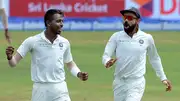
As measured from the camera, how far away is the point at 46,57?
311 inches

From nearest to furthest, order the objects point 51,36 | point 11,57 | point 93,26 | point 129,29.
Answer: point 11,57
point 51,36
point 129,29
point 93,26

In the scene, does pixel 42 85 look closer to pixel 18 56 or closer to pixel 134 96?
pixel 18 56

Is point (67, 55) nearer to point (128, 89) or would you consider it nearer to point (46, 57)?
point (46, 57)

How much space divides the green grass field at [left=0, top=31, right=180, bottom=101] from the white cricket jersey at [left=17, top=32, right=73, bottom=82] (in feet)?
17.4

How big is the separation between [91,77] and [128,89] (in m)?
7.95

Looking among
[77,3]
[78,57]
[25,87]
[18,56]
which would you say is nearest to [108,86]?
[25,87]

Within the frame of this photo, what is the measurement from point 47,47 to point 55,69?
0.97 feet

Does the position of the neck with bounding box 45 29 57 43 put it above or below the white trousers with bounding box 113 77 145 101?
above

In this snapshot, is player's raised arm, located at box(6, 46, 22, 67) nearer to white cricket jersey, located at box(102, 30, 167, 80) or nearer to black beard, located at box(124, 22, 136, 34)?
white cricket jersey, located at box(102, 30, 167, 80)

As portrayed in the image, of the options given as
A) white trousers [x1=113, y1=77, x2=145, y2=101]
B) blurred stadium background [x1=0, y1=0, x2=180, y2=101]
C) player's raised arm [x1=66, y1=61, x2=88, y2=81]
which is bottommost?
blurred stadium background [x1=0, y1=0, x2=180, y2=101]

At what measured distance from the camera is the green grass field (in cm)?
1374

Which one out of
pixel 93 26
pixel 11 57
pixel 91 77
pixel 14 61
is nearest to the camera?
pixel 11 57

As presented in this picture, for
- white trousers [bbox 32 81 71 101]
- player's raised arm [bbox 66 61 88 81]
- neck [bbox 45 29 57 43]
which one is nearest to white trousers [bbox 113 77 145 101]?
player's raised arm [bbox 66 61 88 81]

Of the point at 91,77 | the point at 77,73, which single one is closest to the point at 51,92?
the point at 77,73
